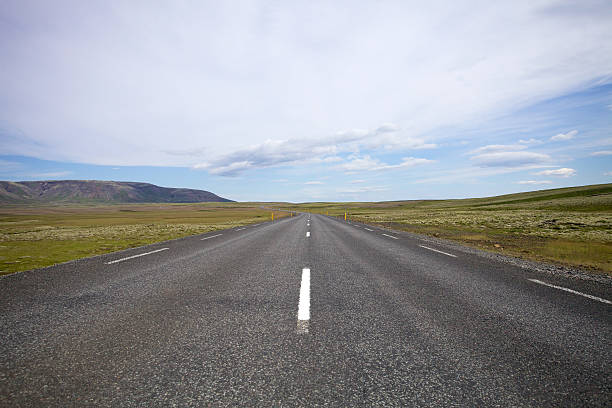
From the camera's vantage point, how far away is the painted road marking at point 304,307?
369 centimetres

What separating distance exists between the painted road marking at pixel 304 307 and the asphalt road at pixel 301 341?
0.03 m

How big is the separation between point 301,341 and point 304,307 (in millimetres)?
1124

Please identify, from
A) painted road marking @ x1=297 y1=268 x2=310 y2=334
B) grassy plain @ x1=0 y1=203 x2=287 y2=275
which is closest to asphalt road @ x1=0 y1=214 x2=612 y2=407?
painted road marking @ x1=297 y1=268 x2=310 y2=334

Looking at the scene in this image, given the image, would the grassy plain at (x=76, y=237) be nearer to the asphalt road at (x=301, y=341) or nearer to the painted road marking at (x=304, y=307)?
the asphalt road at (x=301, y=341)

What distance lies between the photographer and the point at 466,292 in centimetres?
Answer: 542

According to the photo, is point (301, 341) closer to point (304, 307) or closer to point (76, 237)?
point (304, 307)

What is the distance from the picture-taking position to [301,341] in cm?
330

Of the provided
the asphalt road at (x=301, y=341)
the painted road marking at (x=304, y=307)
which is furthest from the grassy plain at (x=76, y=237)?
the painted road marking at (x=304, y=307)

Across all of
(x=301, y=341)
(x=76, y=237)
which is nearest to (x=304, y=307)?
(x=301, y=341)

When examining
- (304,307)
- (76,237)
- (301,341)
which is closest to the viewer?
(301,341)

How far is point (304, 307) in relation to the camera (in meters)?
4.42

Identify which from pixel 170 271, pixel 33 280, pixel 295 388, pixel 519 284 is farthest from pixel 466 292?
pixel 33 280

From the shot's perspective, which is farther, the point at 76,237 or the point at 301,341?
the point at 76,237

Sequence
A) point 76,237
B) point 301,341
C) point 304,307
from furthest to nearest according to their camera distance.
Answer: point 76,237, point 304,307, point 301,341
